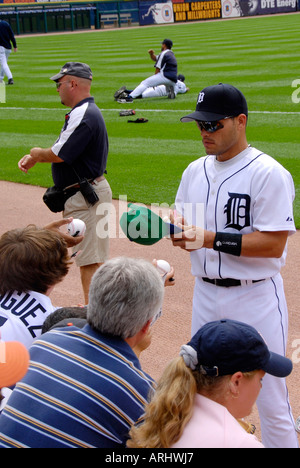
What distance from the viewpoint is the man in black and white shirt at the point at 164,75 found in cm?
1565

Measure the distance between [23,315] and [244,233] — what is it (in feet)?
4.15

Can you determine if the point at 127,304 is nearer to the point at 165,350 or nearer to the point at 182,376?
the point at 182,376

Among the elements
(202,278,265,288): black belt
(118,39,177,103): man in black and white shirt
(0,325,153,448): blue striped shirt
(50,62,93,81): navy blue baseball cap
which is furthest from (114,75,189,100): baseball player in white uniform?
(0,325,153,448): blue striped shirt

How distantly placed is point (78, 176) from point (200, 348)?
11.1ft

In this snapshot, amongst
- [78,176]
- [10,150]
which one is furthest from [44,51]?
[78,176]

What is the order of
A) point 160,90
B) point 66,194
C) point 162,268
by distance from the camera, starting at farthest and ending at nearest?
point 160,90 < point 66,194 < point 162,268

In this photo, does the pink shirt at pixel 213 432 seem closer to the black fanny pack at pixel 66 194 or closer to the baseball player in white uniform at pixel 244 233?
the baseball player in white uniform at pixel 244 233

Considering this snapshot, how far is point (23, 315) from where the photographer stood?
330 cm

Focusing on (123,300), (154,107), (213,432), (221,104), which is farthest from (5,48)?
(213,432)

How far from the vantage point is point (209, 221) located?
3.47 metres

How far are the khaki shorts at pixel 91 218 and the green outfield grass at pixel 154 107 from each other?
2.98 meters

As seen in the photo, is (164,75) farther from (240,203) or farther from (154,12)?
(154,12)

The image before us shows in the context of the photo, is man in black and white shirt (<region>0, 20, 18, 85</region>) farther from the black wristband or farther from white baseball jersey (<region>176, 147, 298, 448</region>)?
the black wristband
